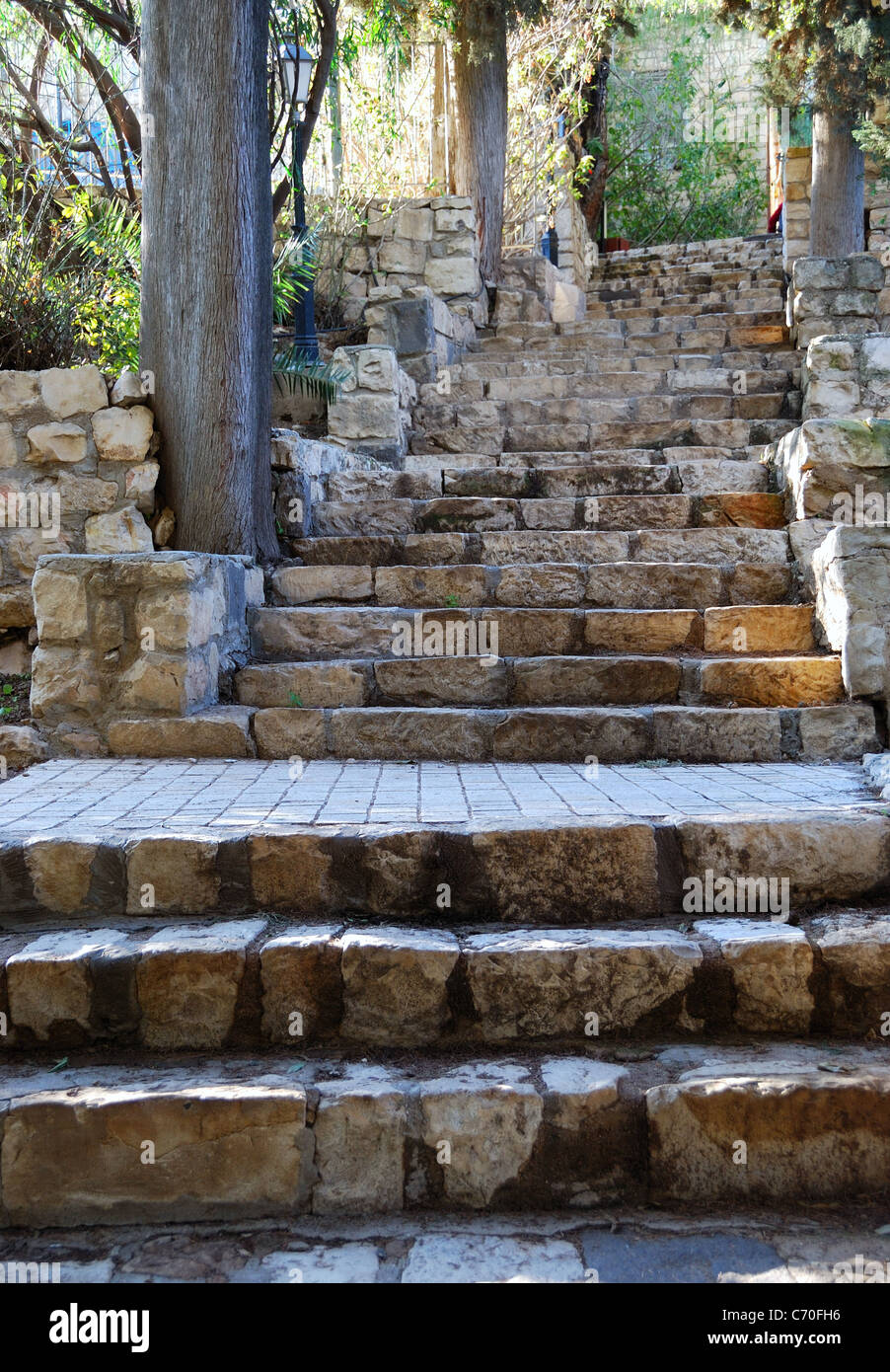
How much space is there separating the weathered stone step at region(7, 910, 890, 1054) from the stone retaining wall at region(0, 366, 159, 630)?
242 centimetres

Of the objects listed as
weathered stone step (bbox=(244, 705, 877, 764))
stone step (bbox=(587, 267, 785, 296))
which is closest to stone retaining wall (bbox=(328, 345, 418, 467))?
weathered stone step (bbox=(244, 705, 877, 764))

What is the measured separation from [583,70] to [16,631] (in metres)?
9.54

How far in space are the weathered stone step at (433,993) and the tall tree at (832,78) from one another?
25.9ft

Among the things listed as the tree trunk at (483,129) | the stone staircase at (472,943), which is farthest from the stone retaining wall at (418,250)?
the stone staircase at (472,943)

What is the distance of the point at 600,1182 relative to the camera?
188 cm

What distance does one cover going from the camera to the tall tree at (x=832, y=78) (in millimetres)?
8023

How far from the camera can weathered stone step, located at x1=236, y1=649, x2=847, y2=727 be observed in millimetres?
3566

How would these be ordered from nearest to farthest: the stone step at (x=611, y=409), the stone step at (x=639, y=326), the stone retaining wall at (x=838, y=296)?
the stone step at (x=611, y=409), the stone retaining wall at (x=838, y=296), the stone step at (x=639, y=326)

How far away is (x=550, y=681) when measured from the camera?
12.2 ft

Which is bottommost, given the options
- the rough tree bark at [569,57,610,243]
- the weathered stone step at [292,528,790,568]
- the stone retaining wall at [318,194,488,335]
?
the weathered stone step at [292,528,790,568]

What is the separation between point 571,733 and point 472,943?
1.29 meters

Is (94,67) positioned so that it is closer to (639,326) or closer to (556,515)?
(639,326)

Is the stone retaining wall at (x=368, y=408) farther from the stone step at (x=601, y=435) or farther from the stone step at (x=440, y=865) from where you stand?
the stone step at (x=440, y=865)

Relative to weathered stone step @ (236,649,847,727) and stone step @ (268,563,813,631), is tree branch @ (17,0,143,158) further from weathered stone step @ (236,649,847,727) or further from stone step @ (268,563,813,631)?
weathered stone step @ (236,649,847,727)
